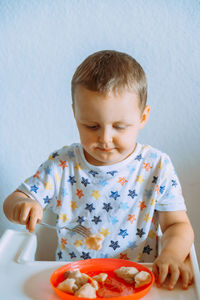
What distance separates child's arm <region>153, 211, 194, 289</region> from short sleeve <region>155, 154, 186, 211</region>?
0.05ft

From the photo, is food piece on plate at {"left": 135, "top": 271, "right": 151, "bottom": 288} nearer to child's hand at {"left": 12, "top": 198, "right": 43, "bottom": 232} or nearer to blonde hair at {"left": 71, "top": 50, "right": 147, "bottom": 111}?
child's hand at {"left": 12, "top": 198, "right": 43, "bottom": 232}

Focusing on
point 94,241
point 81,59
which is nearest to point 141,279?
point 94,241

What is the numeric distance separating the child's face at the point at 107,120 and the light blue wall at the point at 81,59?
0.33 m

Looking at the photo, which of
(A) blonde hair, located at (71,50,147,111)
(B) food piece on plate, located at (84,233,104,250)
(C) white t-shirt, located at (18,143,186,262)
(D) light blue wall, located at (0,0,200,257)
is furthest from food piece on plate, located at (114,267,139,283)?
(D) light blue wall, located at (0,0,200,257)

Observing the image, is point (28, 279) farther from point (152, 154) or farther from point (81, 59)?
point (81, 59)

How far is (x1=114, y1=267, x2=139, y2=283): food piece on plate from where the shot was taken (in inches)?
30.5

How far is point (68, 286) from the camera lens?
729 millimetres

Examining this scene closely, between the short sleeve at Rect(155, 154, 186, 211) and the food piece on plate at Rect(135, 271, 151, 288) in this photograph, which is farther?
the short sleeve at Rect(155, 154, 186, 211)

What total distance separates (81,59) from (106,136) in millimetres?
442

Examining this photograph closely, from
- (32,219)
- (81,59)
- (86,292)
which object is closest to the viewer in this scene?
(86,292)

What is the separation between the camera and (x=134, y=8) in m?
1.18

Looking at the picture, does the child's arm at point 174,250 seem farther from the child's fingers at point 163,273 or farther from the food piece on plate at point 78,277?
the food piece on plate at point 78,277

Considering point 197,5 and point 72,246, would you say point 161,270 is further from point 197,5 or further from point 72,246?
point 197,5

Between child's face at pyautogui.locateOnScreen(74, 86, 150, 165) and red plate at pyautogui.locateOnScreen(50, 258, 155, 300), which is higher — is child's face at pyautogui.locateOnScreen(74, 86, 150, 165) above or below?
above
